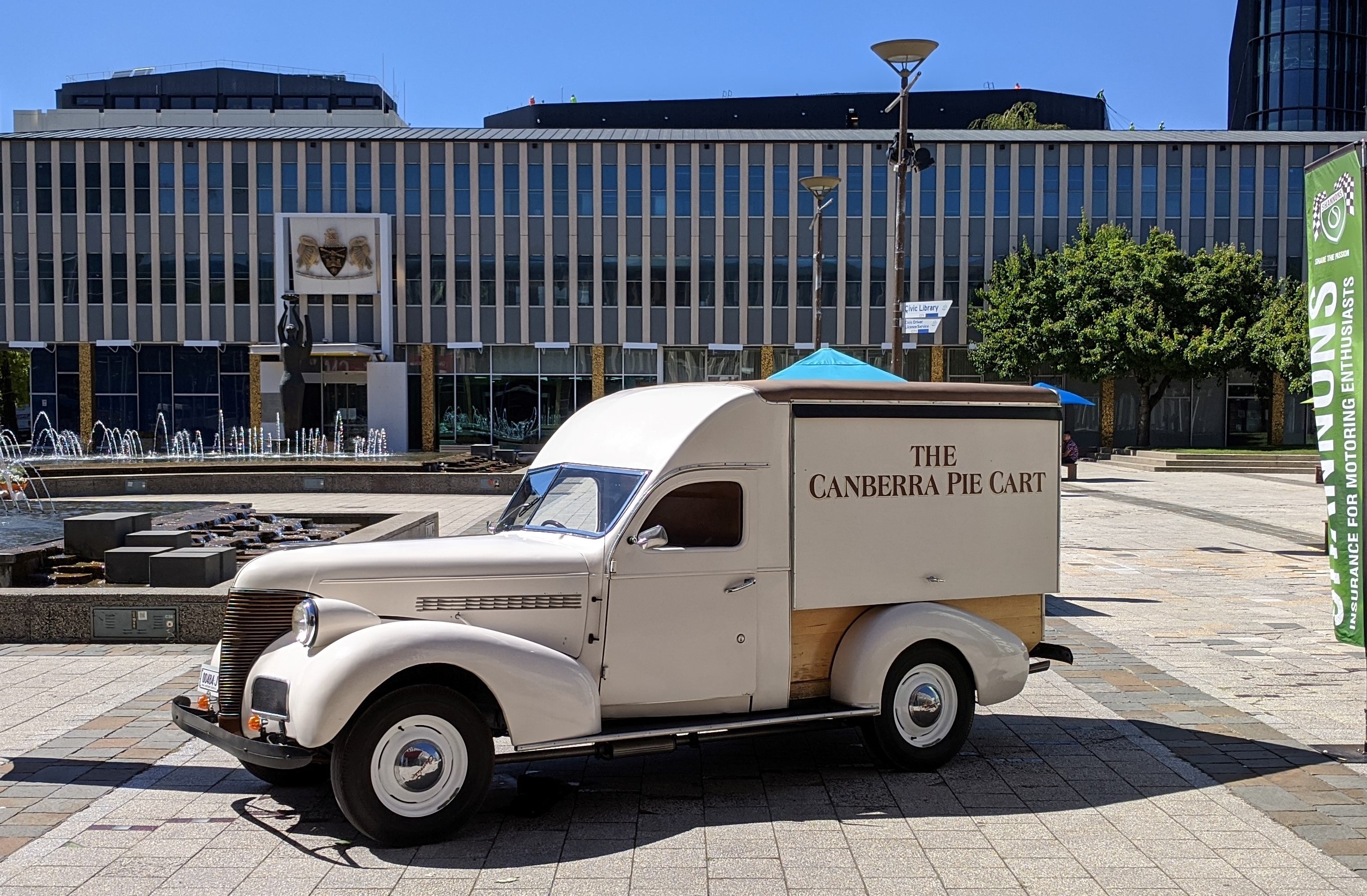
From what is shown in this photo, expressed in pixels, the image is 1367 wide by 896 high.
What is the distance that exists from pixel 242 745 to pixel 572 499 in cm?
203

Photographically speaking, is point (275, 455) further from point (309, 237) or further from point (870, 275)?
point (870, 275)

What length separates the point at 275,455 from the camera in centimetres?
3534

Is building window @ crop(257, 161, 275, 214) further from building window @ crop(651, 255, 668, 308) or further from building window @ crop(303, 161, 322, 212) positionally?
building window @ crop(651, 255, 668, 308)

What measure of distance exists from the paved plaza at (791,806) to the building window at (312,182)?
133ft

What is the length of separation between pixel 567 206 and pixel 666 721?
4343cm

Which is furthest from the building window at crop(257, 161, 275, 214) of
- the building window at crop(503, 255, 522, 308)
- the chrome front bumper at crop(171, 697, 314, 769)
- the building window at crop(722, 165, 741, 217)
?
the chrome front bumper at crop(171, 697, 314, 769)

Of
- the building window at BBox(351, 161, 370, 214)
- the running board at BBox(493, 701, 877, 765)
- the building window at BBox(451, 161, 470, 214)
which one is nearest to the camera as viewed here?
the running board at BBox(493, 701, 877, 765)

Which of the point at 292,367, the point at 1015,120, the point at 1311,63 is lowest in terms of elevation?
the point at 292,367

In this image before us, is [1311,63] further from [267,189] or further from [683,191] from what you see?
[267,189]

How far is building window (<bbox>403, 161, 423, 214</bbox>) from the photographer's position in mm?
47531

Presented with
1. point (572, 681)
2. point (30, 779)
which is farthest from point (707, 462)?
point (30, 779)

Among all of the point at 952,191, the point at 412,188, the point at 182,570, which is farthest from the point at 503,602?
the point at 952,191

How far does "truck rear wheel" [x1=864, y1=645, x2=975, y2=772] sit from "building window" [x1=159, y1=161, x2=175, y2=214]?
153ft

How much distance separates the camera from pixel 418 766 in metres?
5.48
